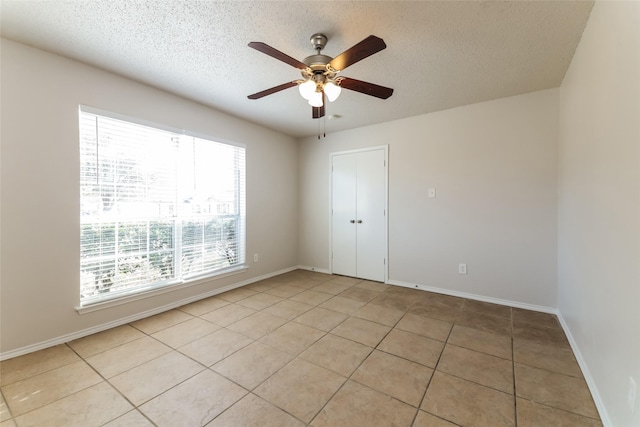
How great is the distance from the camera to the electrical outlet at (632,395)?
1.08m

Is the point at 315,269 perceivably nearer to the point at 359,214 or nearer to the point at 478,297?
the point at 359,214

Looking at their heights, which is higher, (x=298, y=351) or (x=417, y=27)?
(x=417, y=27)

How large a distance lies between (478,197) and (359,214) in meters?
1.70

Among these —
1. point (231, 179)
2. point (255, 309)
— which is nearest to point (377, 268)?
point (255, 309)

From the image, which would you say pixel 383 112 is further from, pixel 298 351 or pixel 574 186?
pixel 298 351

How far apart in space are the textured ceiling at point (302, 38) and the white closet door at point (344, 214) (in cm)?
162

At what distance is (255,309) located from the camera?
293 centimetres

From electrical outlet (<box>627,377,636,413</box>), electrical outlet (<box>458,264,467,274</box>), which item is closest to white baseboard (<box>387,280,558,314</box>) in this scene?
electrical outlet (<box>458,264,467,274</box>)

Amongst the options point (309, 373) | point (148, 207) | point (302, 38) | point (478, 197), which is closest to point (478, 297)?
point (478, 197)

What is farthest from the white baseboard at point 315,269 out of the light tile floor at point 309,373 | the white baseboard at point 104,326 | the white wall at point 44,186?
the white wall at point 44,186

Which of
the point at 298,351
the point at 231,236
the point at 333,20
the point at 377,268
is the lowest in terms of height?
the point at 298,351

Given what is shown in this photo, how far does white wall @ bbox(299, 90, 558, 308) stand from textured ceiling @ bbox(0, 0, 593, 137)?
1.45 feet

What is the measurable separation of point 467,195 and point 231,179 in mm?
3254

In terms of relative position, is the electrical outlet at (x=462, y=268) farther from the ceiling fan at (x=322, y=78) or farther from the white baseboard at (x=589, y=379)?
the ceiling fan at (x=322, y=78)
